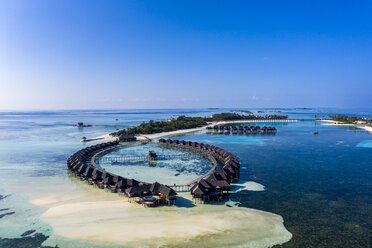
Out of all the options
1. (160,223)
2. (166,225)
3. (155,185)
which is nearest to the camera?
(166,225)

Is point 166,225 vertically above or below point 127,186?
below

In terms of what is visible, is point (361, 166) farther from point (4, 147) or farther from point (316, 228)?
point (4, 147)

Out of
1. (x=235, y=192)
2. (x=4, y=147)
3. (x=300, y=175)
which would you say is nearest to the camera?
(x=235, y=192)

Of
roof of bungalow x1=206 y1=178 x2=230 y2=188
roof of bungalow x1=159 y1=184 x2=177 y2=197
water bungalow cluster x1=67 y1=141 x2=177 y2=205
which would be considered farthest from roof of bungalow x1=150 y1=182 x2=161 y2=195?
roof of bungalow x1=206 y1=178 x2=230 y2=188

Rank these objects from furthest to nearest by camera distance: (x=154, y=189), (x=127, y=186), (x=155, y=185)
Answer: (x=127, y=186) < (x=155, y=185) < (x=154, y=189)

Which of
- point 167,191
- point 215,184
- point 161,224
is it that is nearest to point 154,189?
point 167,191

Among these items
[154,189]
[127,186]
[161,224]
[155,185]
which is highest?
[155,185]

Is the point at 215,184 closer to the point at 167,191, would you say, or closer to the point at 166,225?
the point at 167,191

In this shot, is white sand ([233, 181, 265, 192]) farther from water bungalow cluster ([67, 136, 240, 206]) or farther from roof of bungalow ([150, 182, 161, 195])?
roof of bungalow ([150, 182, 161, 195])

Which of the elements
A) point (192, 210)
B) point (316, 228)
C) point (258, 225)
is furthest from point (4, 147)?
point (316, 228)

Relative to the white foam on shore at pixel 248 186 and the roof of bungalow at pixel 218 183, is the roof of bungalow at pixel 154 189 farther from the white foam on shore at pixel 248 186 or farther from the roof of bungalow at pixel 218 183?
the white foam on shore at pixel 248 186

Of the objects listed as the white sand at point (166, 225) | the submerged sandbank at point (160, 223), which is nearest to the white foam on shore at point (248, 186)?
the submerged sandbank at point (160, 223)
